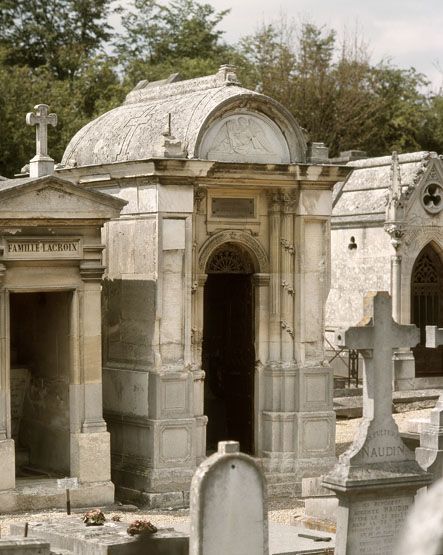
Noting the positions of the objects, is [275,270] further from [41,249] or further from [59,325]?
[41,249]

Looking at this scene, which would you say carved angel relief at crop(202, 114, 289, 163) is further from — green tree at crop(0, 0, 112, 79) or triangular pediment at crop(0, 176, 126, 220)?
green tree at crop(0, 0, 112, 79)

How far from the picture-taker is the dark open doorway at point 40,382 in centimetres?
1571

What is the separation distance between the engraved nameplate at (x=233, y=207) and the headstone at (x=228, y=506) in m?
6.25

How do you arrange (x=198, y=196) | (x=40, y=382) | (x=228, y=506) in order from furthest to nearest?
1. (x=198, y=196)
2. (x=40, y=382)
3. (x=228, y=506)

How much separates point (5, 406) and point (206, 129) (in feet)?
12.9

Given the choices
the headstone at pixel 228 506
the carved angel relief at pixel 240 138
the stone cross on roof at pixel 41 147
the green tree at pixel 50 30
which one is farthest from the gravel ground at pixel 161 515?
the green tree at pixel 50 30

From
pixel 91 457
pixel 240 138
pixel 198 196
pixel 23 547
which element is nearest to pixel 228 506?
pixel 23 547

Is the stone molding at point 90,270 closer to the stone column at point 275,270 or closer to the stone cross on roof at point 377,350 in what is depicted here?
the stone column at point 275,270

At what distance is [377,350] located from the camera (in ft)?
37.5

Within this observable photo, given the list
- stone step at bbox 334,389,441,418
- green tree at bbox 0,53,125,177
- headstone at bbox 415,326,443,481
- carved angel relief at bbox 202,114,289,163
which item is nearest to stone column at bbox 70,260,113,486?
carved angel relief at bbox 202,114,289,163

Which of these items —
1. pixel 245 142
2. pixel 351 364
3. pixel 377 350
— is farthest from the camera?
pixel 351 364

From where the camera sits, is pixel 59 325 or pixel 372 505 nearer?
pixel 372 505

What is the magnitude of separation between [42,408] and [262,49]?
3173 cm

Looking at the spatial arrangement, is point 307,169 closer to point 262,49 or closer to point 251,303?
point 251,303
